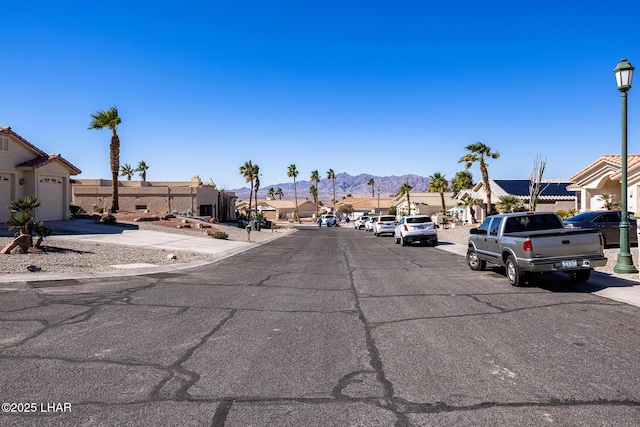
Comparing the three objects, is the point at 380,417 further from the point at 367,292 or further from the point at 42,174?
the point at 42,174

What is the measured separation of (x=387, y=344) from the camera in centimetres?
639

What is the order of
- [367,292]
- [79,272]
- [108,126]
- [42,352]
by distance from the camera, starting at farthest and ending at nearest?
[108,126] → [79,272] → [367,292] → [42,352]

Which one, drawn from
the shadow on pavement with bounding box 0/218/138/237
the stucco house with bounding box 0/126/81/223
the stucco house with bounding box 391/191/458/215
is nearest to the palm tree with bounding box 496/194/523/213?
the shadow on pavement with bounding box 0/218/138/237

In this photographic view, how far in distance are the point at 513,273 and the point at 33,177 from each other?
2696 centimetres

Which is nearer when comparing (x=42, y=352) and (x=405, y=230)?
(x=42, y=352)

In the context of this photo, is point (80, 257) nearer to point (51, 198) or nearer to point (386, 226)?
point (51, 198)

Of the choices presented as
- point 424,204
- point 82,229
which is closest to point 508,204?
point 82,229

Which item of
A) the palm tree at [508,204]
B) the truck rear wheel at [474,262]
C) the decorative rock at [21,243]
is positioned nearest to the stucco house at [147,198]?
the palm tree at [508,204]

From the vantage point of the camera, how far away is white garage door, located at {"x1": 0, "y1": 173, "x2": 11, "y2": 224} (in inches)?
1014

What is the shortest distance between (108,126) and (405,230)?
25.4 metres

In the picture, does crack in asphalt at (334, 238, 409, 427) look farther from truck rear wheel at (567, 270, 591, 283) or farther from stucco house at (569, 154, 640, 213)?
stucco house at (569, 154, 640, 213)

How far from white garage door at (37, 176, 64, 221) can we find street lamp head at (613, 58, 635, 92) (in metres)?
29.1

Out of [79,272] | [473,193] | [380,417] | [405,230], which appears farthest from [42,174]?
[473,193]

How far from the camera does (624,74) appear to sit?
12.5m
